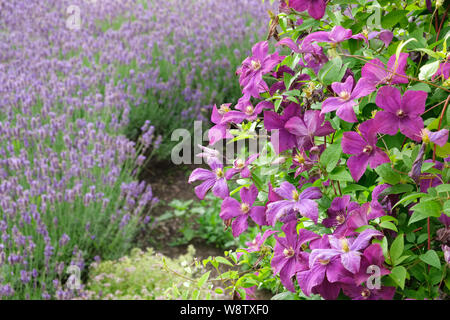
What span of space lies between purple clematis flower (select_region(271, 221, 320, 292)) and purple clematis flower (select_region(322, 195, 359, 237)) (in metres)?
0.04

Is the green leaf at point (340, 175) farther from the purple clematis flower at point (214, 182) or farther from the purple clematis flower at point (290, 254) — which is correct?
the purple clematis flower at point (214, 182)

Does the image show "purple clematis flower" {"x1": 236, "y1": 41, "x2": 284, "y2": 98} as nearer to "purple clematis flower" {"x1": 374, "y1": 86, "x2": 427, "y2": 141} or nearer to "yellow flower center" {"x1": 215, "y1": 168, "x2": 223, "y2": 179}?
"yellow flower center" {"x1": 215, "y1": 168, "x2": 223, "y2": 179}

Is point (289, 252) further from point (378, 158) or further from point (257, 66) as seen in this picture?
point (257, 66)

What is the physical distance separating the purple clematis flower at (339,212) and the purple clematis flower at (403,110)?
0.52 ft

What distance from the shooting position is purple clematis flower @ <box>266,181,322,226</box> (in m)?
0.86

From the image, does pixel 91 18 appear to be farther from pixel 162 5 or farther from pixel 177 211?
pixel 177 211

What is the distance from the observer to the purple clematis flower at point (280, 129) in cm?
95

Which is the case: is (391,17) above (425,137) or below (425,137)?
above

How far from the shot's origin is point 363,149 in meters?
0.84

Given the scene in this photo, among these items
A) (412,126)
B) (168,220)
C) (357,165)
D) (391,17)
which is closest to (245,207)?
(357,165)

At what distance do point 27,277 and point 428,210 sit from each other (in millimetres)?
1937

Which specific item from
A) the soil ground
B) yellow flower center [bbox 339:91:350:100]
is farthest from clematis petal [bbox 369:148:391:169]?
the soil ground

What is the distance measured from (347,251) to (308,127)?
247 millimetres
